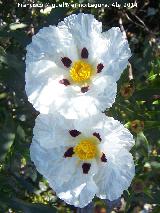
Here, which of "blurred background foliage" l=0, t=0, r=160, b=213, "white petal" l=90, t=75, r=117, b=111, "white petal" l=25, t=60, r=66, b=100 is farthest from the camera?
"blurred background foliage" l=0, t=0, r=160, b=213

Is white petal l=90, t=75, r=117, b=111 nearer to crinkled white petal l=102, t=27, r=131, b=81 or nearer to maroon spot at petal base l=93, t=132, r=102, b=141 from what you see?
crinkled white petal l=102, t=27, r=131, b=81

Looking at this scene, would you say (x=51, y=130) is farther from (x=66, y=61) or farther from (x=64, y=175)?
(x=66, y=61)

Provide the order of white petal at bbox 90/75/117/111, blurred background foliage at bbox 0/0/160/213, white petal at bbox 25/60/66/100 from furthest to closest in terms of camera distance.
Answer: blurred background foliage at bbox 0/0/160/213
white petal at bbox 25/60/66/100
white petal at bbox 90/75/117/111

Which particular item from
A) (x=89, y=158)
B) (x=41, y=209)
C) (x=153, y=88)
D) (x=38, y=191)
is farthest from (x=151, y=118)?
(x=38, y=191)

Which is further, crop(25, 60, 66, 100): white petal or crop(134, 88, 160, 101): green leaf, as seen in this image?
crop(134, 88, 160, 101): green leaf

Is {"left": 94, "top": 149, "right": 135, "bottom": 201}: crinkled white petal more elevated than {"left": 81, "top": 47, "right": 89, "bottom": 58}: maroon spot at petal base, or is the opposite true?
{"left": 81, "top": 47, "right": 89, "bottom": 58}: maroon spot at petal base

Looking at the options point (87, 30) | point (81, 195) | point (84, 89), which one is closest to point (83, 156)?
point (81, 195)

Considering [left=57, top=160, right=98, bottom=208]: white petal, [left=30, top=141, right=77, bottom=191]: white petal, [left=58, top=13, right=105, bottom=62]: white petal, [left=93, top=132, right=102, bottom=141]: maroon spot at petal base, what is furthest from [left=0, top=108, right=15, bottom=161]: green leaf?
[left=58, top=13, right=105, bottom=62]: white petal
